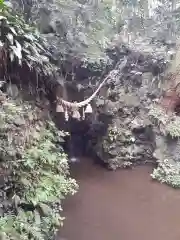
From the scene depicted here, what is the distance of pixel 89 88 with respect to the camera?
8.62m

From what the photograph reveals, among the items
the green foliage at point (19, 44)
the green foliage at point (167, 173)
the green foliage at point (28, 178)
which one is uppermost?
the green foliage at point (19, 44)

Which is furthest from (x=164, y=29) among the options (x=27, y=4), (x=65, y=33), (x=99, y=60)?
(x=27, y=4)

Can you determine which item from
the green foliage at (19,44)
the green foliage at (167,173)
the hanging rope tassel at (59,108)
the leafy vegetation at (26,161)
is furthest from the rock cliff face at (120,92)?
the leafy vegetation at (26,161)

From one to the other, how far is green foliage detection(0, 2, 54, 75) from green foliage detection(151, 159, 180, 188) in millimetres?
3842

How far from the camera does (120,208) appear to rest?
21.9 feet

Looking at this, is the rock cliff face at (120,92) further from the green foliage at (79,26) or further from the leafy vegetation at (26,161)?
the leafy vegetation at (26,161)

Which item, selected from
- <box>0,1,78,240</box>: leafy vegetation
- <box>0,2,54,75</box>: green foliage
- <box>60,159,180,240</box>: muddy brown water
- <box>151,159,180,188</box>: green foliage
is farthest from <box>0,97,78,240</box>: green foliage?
<box>151,159,180,188</box>: green foliage

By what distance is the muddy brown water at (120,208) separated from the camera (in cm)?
580

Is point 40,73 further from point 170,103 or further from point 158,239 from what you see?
point 170,103

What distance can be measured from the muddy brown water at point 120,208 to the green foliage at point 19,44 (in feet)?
8.98

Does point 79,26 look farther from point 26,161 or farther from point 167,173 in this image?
point 26,161

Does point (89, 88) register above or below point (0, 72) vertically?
below

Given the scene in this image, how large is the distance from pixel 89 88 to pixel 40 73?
2925mm

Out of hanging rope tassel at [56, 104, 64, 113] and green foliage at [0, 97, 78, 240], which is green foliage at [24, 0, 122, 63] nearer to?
hanging rope tassel at [56, 104, 64, 113]
